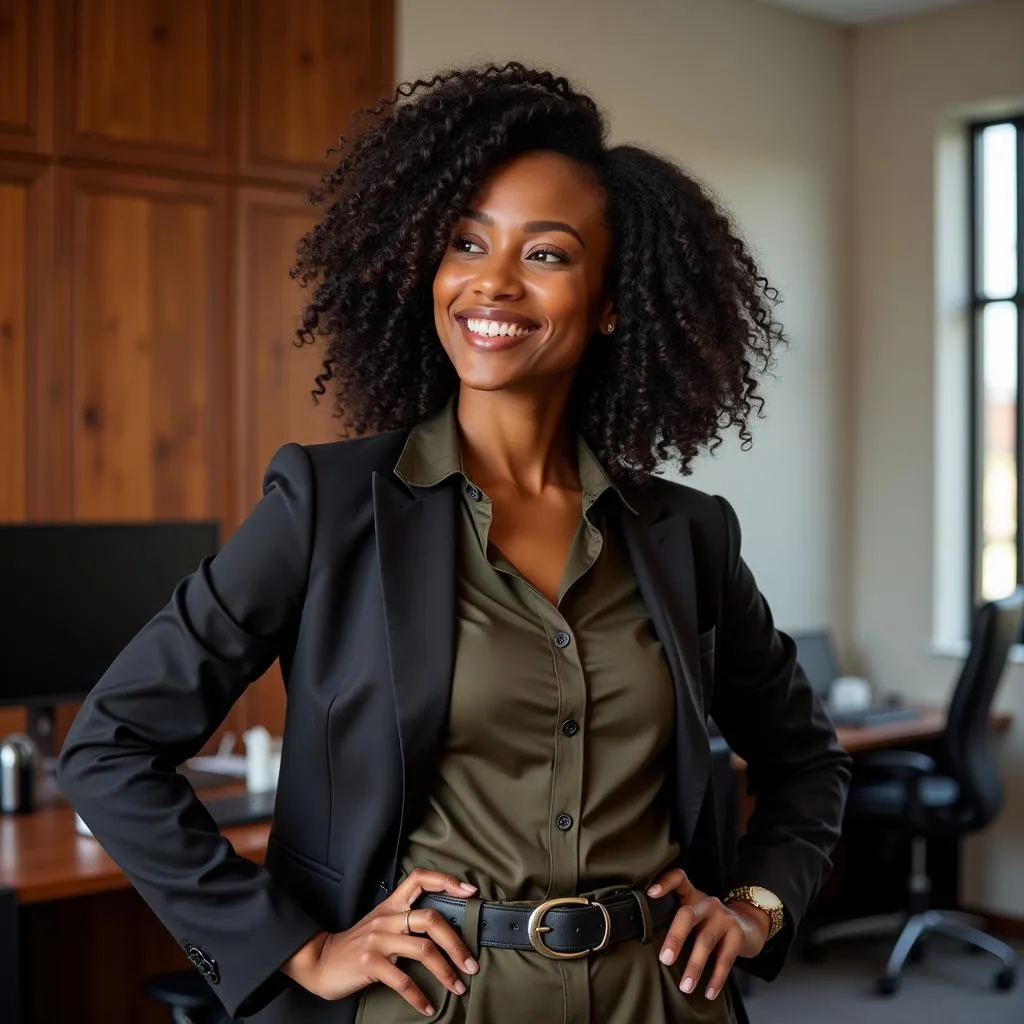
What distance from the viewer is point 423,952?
1329mm

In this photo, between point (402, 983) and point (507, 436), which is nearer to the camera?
point (402, 983)

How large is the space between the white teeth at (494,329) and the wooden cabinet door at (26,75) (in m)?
2.25

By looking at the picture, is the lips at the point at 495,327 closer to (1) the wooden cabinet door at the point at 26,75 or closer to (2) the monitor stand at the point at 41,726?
(2) the monitor stand at the point at 41,726

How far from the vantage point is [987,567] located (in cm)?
521

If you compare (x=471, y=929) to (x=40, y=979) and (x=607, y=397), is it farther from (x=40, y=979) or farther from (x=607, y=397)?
(x=40, y=979)

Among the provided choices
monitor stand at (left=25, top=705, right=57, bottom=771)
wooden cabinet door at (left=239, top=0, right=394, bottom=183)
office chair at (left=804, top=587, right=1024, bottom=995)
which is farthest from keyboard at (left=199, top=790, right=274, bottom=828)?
office chair at (left=804, top=587, right=1024, bottom=995)

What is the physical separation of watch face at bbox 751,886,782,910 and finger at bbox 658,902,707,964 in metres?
0.17

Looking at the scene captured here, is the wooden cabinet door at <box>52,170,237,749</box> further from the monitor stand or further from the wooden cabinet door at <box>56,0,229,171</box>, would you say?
the monitor stand

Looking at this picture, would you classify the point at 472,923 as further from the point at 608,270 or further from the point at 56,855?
the point at 56,855

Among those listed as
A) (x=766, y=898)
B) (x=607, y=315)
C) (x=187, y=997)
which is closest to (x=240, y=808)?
(x=187, y=997)

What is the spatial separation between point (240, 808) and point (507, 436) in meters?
1.64

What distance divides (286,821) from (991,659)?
3310 millimetres

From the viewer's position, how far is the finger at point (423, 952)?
Result: 1.33m

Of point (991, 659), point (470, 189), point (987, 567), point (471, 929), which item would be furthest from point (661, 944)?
point (987, 567)
